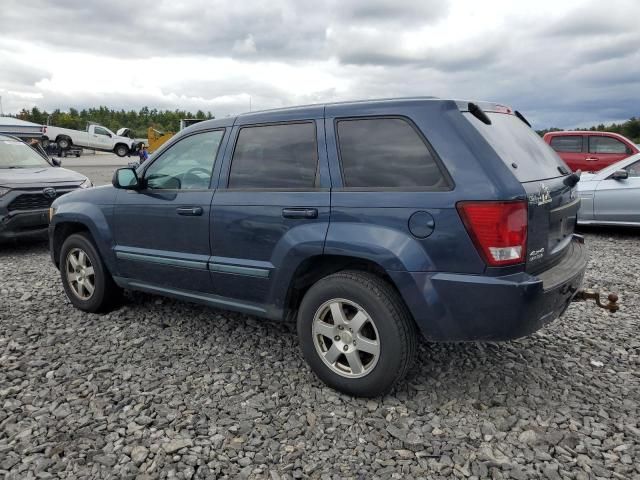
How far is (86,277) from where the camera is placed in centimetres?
463

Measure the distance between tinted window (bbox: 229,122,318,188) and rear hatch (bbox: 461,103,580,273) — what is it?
100 centimetres

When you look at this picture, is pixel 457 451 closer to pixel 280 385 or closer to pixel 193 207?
pixel 280 385

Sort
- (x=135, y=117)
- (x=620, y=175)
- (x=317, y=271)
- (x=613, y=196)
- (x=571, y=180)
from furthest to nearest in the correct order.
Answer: (x=135, y=117)
(x=613, y=196)
(x=620, y=175)
(x=571, y=180)
(x=317, y=271)

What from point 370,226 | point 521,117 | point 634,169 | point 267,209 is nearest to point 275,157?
point 267,209

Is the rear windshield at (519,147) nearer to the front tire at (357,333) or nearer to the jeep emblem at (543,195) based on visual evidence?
the jeep emblem at (543,195)

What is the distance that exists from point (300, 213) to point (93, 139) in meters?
36.7

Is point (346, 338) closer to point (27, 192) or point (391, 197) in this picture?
point (391, 197)

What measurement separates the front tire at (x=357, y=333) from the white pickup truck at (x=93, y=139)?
118 ft

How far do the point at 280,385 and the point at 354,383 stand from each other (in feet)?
1.72

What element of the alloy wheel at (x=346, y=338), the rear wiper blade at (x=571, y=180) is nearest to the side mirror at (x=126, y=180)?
the alloy wheel at (x=346, y=338)

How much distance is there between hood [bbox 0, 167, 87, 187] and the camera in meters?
7.29

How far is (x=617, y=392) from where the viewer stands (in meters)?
3.16

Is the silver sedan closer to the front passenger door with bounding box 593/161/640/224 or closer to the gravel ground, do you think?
the front passenger door with bounding box 593/161/640/224

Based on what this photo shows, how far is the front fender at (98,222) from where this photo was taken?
435cm
